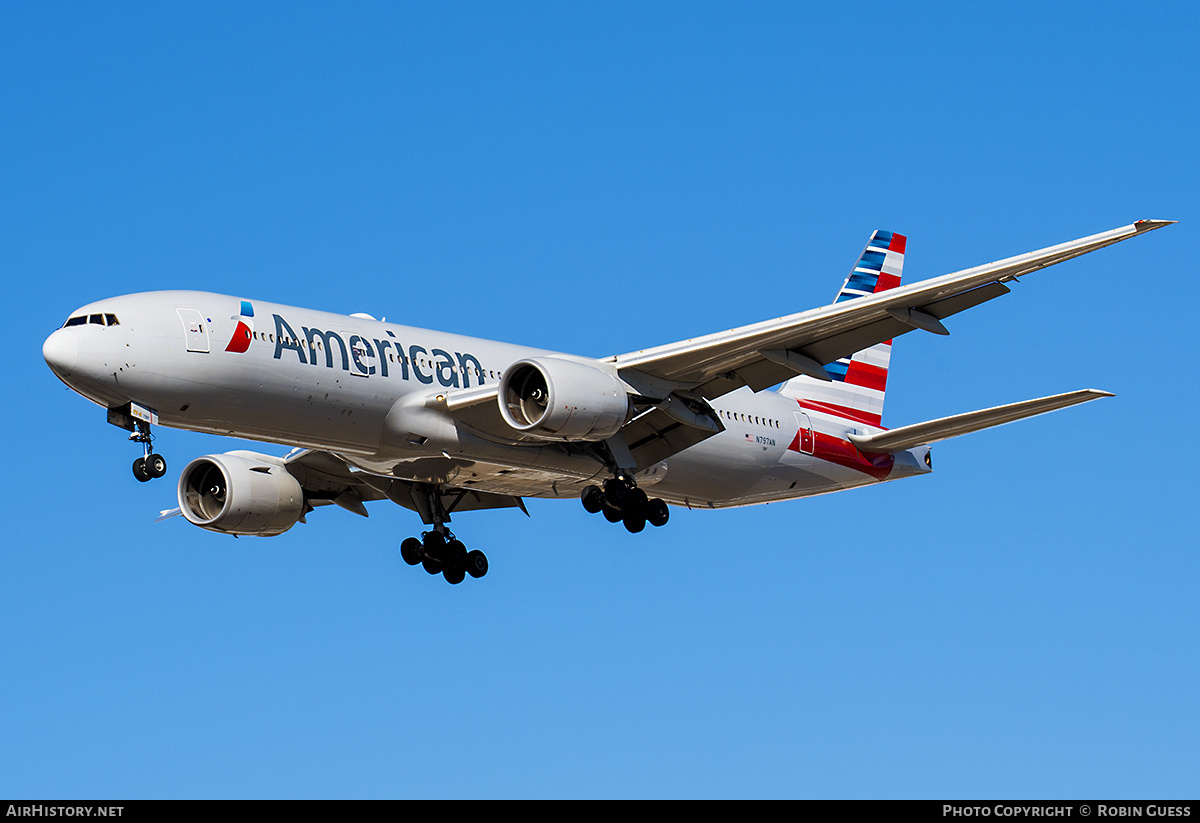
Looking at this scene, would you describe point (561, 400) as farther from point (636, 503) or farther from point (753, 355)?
point (753, 355)

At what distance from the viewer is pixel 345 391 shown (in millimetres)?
30594

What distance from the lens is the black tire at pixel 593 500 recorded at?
114 ft

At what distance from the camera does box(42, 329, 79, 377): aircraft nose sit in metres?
28.1

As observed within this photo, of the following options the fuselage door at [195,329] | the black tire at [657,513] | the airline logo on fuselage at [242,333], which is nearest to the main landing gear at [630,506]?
the black tire at [657,513]

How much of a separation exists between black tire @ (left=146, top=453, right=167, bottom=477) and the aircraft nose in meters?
2.16

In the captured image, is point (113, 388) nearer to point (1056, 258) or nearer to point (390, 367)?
point (390, 367)

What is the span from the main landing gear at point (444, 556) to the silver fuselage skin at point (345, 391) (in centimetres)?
237

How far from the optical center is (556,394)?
30.9 meters

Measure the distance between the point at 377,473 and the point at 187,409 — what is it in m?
5.95

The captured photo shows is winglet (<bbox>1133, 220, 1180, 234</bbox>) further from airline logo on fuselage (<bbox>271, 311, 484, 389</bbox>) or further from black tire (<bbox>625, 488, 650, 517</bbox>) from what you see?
airline logo on fuselage (<bbox>271, 311, 484, 389</bbox>)

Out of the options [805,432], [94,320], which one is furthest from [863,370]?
[94,320]

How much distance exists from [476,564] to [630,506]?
16.9ft

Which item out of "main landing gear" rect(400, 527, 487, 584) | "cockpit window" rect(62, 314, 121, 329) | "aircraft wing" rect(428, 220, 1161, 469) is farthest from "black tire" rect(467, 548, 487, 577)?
"cockpit window" rect(62, 314, 121, 329)
